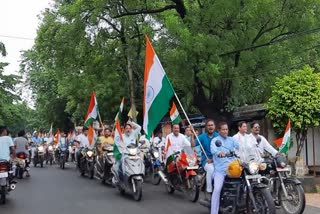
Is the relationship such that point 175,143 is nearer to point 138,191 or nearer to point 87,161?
point 138,191

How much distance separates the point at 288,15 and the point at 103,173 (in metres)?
8.57

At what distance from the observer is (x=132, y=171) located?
11.6 metres

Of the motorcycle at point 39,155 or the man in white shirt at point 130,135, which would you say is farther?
the motorcycle at point 39,155

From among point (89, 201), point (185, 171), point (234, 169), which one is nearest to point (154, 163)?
point (89, 201)

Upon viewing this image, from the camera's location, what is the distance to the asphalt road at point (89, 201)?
1034cm

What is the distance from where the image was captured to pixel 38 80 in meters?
48.5

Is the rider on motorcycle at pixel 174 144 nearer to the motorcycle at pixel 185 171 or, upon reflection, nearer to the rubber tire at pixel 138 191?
the motorcycle at pixel 185 171

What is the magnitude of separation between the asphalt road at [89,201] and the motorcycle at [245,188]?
5.23ft

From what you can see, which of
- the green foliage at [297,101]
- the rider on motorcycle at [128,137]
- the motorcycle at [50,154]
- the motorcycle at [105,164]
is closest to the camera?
the rider on motorcycle at [128,137]

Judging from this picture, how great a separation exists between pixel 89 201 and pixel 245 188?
4.82 m

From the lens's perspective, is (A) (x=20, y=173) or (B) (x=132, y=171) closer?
(B) (x=132, y=171)

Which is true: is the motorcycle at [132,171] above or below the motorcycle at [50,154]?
below

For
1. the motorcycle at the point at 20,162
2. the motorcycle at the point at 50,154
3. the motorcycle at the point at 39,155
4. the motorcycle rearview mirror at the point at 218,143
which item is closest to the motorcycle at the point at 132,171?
the motorcycle rearview mirror at the point at 218,143

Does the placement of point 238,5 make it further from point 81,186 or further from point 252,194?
point 252,194
